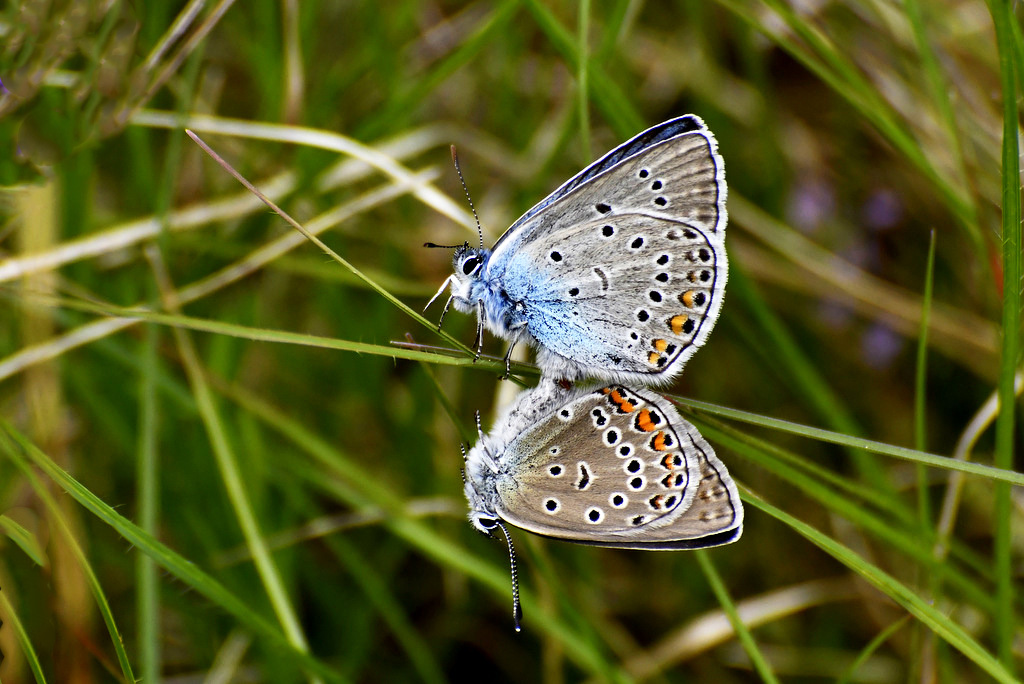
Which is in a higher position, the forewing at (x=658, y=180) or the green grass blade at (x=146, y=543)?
the forewing at (x=658, y=180)

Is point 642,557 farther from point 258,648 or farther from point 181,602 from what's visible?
point 181,602

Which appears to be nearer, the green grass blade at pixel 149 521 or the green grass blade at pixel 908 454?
the green grass blade at pixel 908 454

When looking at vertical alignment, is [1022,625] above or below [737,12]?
below

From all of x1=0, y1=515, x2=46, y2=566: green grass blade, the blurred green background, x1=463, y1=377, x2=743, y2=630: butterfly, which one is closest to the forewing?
the blurred green background

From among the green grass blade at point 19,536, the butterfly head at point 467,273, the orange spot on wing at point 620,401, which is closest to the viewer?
the green grass blade at point 19,536

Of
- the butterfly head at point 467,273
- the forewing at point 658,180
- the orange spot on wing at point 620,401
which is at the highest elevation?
the forewing at point 658,180

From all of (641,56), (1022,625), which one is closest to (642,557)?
(1022,625)

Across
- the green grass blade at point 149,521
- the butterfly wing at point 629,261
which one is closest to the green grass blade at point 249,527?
the green grass blade at point 149,521

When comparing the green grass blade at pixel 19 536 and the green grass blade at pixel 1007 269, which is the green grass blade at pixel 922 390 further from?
the green grass blade at pixel 19 536
